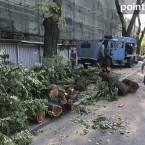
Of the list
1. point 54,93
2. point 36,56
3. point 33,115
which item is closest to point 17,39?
point 36,56

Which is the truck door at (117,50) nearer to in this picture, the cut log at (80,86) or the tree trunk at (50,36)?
the tree trunk at (50,36)

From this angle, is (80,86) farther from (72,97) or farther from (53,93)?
(53,93)

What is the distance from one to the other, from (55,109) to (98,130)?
1.34 m

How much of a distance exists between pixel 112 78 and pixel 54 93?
130 inches

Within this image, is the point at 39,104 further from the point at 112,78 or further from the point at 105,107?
the point at 112,78

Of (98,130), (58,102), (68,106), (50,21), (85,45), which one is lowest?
(98,130)

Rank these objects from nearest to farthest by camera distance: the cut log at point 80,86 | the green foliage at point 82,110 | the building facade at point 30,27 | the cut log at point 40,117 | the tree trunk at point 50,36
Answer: the cut log at point 40,117 < the green foliage at point 82,110 < the cut log at point 80,86 < the tree trunk at point 50,36 < the building facade at point 30,27

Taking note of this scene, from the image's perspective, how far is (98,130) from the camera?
6.86 meters

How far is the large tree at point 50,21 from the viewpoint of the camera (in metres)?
12.4

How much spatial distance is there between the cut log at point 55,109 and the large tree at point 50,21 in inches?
218

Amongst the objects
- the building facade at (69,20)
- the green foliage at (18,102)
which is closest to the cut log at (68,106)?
the green foliage at (18,102)

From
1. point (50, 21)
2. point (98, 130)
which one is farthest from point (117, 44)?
point (98, 130)

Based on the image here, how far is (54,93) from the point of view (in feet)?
28.2

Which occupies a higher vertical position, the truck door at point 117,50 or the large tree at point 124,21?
the large tree at point 124,21
